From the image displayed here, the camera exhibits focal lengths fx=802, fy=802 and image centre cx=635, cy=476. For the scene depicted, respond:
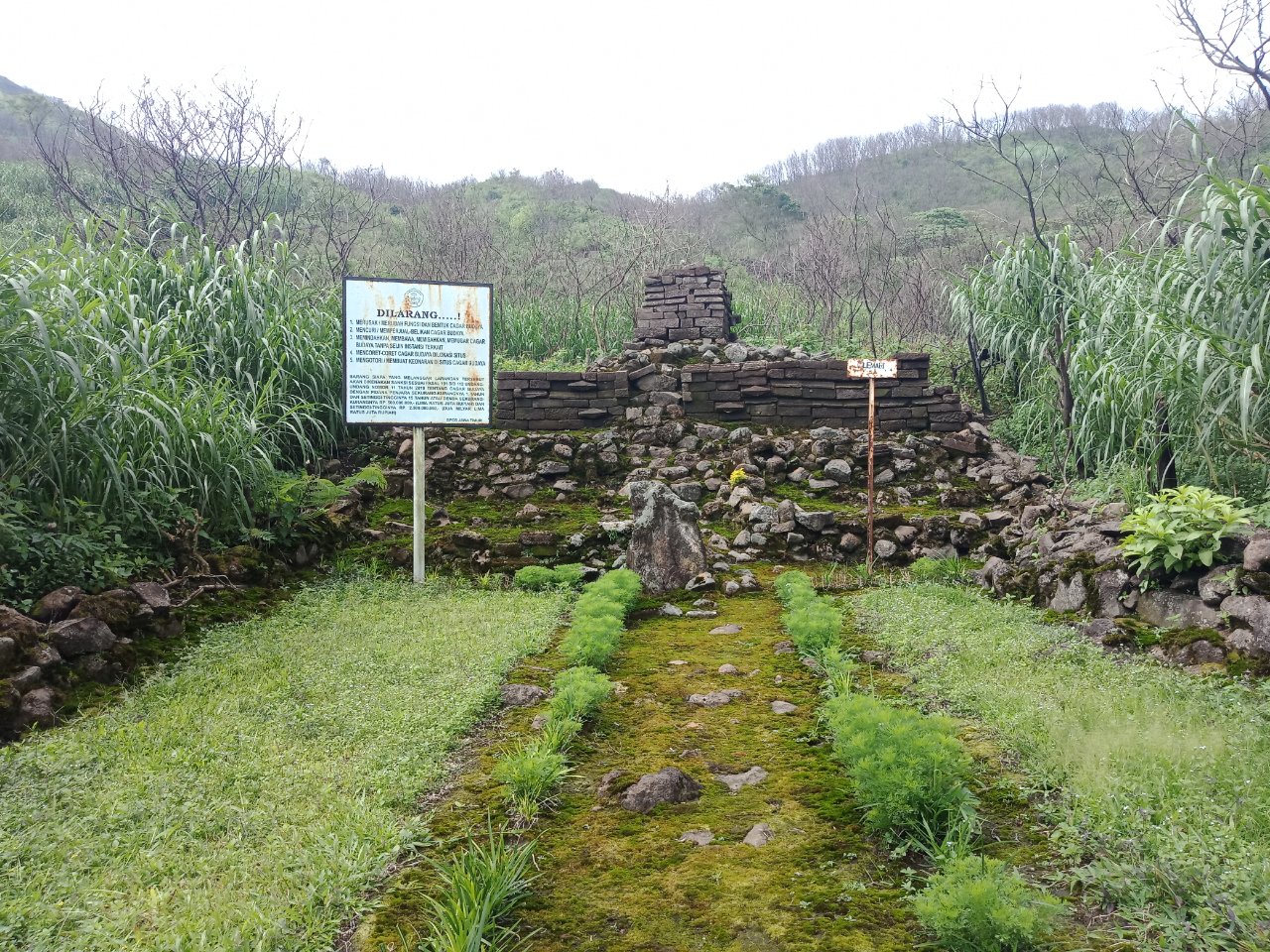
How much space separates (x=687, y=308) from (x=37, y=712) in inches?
369

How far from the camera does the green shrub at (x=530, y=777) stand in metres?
2.71

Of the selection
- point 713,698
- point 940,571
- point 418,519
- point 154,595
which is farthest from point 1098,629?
point 154,595

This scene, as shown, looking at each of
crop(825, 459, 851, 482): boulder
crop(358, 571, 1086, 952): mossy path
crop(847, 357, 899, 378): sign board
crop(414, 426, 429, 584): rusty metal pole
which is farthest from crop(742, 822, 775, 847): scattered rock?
crop(825, 459, 851, 482): boulder

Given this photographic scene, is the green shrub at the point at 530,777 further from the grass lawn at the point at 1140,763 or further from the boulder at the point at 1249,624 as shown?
the boulder at the point at 1249,624

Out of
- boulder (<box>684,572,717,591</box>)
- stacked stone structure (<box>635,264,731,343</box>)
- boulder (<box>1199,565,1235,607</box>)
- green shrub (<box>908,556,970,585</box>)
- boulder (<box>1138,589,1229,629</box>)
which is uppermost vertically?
stacked stone structure (<box>635,264,731,343</box>)

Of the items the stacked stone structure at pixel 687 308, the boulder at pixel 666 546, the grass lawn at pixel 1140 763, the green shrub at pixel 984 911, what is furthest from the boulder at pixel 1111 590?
the stacked stone structure at pixel 687 308

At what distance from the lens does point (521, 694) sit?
3.89 metres

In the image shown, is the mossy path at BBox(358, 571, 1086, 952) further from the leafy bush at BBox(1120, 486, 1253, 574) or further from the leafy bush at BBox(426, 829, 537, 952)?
the leafy bush at BBox(1120, 486, 1253, 574)

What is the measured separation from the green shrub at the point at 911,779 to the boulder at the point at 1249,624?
1993 millimetres

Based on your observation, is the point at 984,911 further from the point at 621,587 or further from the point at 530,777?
the point at 621,587

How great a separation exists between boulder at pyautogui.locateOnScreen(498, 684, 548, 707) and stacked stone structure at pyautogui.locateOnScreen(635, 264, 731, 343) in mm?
8048

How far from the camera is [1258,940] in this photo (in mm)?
1725

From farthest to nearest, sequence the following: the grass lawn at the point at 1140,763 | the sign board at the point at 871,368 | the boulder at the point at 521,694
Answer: the sign board at the point at 871,368 < the boulder at the point at 521,694 < the grass lawn at the point at 1140,763

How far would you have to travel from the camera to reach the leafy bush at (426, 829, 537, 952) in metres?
1.90
